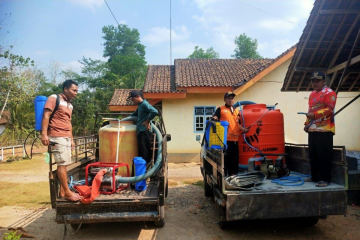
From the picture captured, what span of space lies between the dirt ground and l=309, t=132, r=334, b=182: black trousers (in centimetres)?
84

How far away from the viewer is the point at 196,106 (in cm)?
1251

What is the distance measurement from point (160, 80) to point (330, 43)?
8733 millimetres

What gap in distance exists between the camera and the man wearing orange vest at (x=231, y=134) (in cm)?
478

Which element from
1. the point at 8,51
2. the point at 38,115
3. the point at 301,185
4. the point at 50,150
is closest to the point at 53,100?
the point at 38,115

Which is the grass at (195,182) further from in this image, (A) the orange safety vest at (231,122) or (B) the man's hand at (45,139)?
(B) the man's hand at (45,139)

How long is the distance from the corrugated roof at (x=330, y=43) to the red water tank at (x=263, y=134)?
1868 mm

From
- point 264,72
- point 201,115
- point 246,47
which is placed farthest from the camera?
point 246,47

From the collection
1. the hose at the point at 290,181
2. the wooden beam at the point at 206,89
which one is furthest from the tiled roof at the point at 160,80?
the hose at the point at 290,181

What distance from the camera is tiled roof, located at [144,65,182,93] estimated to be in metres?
12.2

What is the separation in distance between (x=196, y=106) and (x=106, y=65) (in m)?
25.6

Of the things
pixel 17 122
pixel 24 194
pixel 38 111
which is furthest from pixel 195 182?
pixel 17 122

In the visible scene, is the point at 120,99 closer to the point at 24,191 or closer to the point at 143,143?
the point at 24,191

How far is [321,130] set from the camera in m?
3.88

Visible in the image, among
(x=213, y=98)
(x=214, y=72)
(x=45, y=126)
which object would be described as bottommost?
(x=45, y=126)
